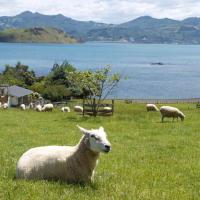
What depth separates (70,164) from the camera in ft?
35.9

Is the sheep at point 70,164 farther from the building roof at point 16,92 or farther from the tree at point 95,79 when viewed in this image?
the building roof at point 16,92

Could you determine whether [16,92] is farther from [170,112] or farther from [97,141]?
[97,141]

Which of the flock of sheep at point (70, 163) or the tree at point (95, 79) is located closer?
the flock of sheep at point (70, 163)

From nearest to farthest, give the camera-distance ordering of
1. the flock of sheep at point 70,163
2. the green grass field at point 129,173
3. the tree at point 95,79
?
1. the green grass field at point 129,173
2. the flock of sheep at point 70,163
3. the tree at point 95,79

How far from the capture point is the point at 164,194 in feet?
32.1

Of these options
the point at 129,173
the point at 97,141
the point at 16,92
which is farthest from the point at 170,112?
the point at 16,92

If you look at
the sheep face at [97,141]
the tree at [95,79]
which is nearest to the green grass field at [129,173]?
the sheep face at [97,141]

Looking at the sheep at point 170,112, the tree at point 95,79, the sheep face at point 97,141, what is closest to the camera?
the sheep face at point 97,141

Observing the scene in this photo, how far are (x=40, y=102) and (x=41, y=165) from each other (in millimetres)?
78754

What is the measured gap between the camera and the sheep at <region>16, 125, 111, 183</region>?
10.8 m

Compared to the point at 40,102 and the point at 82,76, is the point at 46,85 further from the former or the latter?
the point at 82,76

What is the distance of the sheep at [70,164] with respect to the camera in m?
10.8

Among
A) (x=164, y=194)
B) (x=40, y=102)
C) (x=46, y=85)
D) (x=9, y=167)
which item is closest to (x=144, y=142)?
(x=9, y=167)

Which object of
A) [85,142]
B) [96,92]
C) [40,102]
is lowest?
[40,102]
